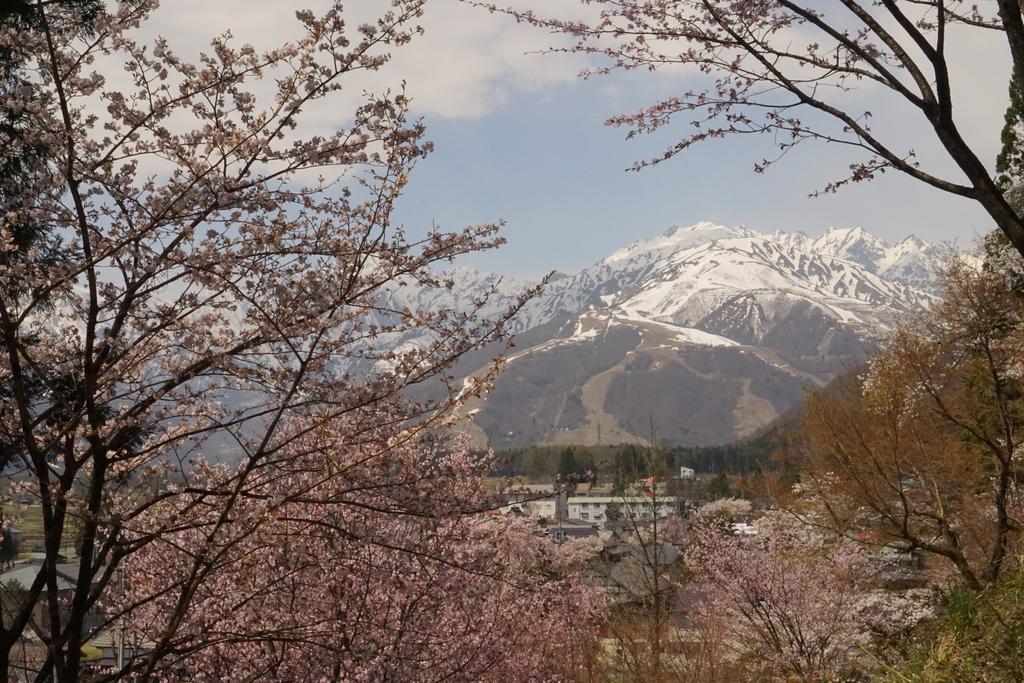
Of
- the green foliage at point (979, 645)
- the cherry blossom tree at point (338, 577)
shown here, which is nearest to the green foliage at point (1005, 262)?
the cherry blossom tree at point (338, 577)

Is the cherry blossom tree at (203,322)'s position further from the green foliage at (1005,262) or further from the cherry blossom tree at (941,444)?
the green foliage at (1005,262)

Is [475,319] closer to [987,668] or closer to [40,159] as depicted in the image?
[40,159]

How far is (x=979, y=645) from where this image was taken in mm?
6875

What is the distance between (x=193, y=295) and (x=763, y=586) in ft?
59.6

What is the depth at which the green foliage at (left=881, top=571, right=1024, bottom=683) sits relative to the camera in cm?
660

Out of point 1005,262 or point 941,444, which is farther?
point 1005,262

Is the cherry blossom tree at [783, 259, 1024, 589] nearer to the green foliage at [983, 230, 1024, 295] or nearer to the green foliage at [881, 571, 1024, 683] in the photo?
the green foliage at [983, 230, 1024, 295]

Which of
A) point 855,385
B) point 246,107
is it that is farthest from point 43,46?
point 855,385

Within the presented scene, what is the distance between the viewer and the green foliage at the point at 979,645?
6602 millimetres

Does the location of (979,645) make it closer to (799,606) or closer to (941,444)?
(941,444)

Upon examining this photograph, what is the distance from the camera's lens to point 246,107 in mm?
3855

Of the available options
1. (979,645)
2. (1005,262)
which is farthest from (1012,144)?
(979,645)

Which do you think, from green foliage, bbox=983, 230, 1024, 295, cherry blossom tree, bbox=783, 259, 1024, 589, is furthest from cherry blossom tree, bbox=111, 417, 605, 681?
green foliage, bbox=983, 230, 1024, 295

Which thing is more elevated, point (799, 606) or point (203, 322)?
point (203, 322)
